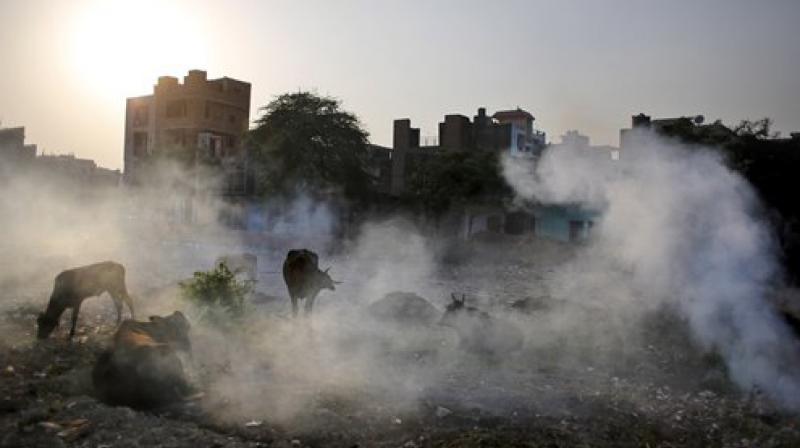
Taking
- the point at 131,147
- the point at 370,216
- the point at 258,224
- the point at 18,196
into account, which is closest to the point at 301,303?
the point at 370,216

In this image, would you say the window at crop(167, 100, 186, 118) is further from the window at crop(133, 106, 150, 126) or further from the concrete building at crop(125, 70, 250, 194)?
the window at crop(133, 106, 150, 126)

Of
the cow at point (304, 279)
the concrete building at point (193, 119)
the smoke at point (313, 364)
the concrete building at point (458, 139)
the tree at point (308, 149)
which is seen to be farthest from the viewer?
the concrete building at point (193, 119)

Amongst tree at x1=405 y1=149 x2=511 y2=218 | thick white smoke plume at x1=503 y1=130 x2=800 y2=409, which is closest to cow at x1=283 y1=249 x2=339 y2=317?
thick white smoke plume at x1=503 y1=130 x2=800 y2=409

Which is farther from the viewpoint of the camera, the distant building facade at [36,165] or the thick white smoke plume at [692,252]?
the distant building facade at [36,165]

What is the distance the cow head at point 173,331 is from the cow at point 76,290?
2.32 metres

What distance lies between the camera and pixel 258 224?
34719 mm

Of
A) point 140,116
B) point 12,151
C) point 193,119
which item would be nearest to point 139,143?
point 140,116

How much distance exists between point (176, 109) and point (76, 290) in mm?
36501

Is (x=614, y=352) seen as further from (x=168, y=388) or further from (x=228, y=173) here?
(x=228, y=173)

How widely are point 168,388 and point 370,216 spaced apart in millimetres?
24495

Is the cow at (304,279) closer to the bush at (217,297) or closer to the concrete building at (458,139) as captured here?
the bush at (217,297)

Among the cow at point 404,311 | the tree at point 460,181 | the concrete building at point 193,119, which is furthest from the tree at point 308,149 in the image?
the cow at point 404,311

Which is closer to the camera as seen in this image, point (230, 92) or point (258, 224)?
point (258, 224)

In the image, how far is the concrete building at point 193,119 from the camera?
43250 mm
